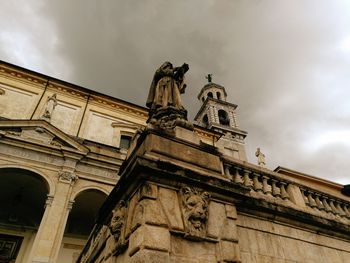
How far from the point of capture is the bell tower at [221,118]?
33.9 m

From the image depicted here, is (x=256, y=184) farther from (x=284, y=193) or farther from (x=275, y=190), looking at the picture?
(x=284, y=193)

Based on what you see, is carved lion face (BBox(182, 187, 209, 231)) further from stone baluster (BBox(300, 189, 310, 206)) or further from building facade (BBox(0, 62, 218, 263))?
building facade (BBox(0, 62, 218, 263))

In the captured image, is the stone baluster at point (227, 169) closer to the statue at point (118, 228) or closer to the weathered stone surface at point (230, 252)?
the weathered stone surface at point (230, 252)

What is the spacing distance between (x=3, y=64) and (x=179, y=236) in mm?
20018

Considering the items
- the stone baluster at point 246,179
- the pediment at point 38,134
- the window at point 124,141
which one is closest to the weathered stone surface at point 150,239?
the stone baluster at point 246,179

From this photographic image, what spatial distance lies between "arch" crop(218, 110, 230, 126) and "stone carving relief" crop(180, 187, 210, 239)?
36.1 metres

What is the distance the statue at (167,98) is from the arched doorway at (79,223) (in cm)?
929

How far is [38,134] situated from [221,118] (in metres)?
29.7

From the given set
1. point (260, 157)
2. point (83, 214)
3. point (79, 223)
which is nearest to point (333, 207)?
point (260, 157)

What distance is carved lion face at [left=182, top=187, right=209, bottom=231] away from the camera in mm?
3861

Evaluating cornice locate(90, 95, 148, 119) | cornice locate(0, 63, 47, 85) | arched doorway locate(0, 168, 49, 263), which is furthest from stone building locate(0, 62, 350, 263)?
cornice locate(90, 95, 148, 119)

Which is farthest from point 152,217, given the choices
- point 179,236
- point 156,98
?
point 156,98

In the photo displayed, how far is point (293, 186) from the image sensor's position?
247 inches

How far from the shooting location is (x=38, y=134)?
14.5 metres
